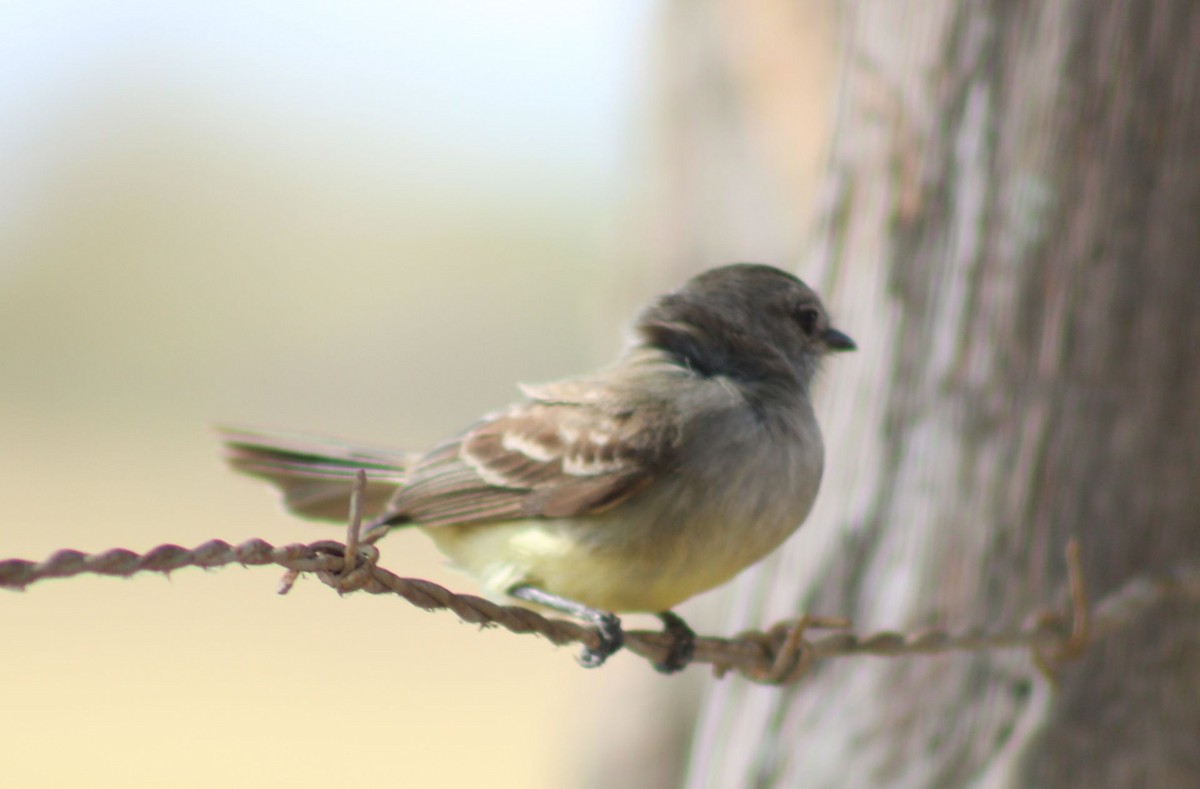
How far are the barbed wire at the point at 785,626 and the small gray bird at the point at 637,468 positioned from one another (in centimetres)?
16

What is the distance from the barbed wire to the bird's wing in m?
0.43

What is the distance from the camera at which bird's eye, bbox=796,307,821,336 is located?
4078 mm

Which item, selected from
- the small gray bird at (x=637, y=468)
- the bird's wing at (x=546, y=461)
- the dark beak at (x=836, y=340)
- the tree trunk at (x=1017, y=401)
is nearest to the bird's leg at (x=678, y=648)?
the small gray bird at (x=637, y=468)

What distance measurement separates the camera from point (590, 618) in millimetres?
3414

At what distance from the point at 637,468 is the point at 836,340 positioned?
3.08ft

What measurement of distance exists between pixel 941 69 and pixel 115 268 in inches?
1231

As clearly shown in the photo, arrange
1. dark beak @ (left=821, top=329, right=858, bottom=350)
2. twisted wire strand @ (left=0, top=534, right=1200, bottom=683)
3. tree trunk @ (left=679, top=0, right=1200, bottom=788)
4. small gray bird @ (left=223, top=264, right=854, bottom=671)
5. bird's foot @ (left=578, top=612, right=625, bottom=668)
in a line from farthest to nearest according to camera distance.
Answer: dark beak @ (left=821, top=329, right=858, bottom=350) < tree trunk @ (left=679, top=0, right=1200, bottom=788) < small gray bird @ (left=223, top=264, right=854, bottom=671) < bird's foot @ (left=578, top=612, right=625, bottom=668) < twisted wire strand @ (left=0, top=534, right=1200, bottom=683)

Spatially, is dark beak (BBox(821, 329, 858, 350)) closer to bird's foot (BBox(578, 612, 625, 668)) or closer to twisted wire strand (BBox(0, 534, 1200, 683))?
twisted wire strand (BBox(0, 534, 1200, 683))

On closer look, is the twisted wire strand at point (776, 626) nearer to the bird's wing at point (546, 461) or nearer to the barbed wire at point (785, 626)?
the barbed wire at point (785, 626)

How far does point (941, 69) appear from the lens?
3.59 m

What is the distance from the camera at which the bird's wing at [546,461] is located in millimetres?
Result: 3459

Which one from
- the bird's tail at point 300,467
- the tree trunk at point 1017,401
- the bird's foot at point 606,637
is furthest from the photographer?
the bird's tail at point 300,467

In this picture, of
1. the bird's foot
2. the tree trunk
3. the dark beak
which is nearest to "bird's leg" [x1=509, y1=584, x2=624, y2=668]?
the bird's foot

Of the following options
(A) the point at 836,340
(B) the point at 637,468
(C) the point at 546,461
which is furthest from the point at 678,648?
(A) the point at 836,340
